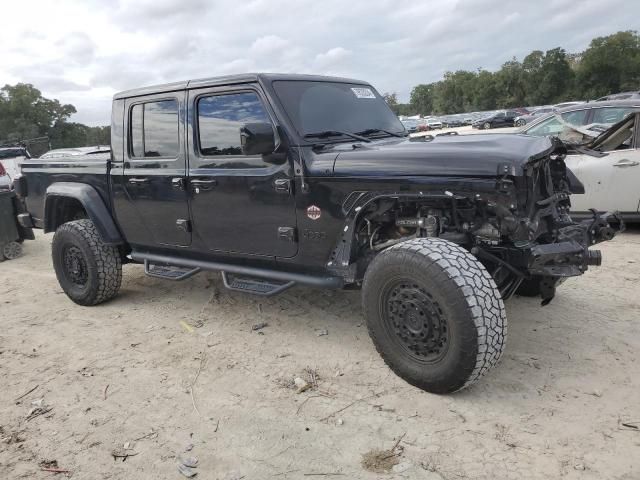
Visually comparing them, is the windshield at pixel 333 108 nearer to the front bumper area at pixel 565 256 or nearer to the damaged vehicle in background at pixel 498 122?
the front bumper area at pixel 565 256

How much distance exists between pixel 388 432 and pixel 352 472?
0.37 m

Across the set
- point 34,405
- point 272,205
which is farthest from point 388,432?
point 34,405

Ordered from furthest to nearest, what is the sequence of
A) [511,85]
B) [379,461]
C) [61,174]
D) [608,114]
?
[511,85] < [608,114] < [61,174] < [379,461]

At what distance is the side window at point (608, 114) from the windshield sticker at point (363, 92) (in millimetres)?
4155

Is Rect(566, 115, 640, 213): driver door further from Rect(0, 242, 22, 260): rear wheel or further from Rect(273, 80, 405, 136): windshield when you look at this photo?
Rect(0, 242, 22, 260): rear wheel

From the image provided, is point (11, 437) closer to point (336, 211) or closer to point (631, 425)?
point (336, 211)

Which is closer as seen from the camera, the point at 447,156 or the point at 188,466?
the point at 188,466

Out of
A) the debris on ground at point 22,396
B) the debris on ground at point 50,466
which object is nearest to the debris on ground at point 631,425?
the debris on ground at point 50,466

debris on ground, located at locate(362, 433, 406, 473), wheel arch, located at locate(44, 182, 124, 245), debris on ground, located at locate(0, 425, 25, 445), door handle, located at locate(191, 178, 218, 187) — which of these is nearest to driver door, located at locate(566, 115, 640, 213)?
door handle, located at locate(191, 178, 218, 187)

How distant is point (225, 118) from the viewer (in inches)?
160

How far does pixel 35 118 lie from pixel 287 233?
6436 centimetres

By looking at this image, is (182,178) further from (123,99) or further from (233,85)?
(123,99)

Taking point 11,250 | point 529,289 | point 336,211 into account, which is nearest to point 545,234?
point 529,289

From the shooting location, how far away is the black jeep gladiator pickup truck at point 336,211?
298 cm
